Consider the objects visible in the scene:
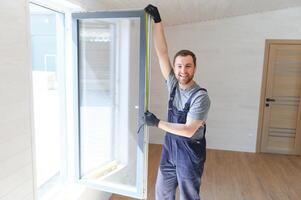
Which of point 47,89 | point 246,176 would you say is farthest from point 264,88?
point 47,89

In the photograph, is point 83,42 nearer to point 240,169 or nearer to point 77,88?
point 77,88

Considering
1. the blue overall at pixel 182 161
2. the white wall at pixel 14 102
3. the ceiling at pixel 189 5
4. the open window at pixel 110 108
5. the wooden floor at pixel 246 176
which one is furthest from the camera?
the wooden floor at pixel 246 176

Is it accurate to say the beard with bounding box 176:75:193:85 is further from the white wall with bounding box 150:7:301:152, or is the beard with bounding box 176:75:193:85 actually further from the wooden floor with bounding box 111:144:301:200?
the white wall with bounding box 150:7:301:152

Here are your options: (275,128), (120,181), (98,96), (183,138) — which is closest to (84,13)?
(98,96)

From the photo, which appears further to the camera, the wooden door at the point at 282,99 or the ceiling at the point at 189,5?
the wooden door at the point at 282,99

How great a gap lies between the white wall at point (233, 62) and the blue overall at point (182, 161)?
2.67 metres

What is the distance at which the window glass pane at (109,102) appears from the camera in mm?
2316

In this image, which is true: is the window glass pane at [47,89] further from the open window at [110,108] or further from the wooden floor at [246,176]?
the wooden floor at [246,176]

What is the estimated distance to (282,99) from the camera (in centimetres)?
444

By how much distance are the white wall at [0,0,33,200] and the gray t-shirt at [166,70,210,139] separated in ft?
3.51

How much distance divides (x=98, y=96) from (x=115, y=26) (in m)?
0.68

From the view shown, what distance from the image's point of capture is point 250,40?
4.35 meters

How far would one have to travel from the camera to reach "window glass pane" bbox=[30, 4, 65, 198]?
7.43 ft

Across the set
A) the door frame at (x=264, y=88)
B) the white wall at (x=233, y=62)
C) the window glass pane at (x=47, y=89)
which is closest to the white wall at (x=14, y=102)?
the window glass pane at (x=47, y=89)
